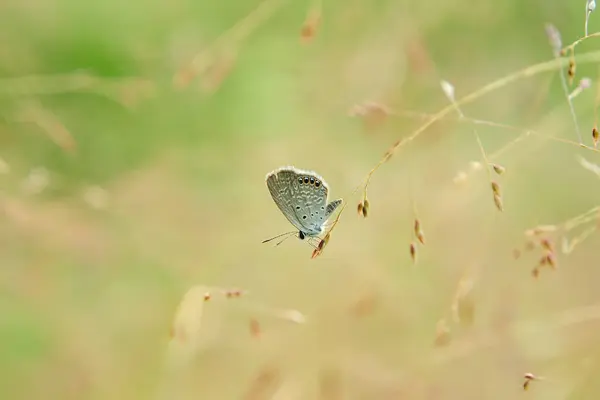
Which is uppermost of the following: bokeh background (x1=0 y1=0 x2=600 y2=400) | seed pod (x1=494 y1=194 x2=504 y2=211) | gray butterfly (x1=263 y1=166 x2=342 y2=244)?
bokeh background (x1=0 y1=0 x2=600 y2=400)

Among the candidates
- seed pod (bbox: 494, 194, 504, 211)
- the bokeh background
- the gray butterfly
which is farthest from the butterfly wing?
the bokeh background

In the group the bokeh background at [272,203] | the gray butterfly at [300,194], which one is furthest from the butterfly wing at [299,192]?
the bokeh background at [272,203]

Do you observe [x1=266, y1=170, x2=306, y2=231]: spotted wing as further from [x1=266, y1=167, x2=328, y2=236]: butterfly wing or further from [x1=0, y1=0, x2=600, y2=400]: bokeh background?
[x1=0, y1=0, x2=600, y2=400]: bokeh background

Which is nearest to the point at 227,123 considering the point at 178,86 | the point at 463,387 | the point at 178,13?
the point at 178,86

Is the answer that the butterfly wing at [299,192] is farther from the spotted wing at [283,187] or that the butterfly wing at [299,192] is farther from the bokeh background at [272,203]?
the bokeh background at [272,203]

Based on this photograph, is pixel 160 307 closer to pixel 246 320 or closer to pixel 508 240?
pixel 246 320

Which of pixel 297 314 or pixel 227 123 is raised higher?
pixel 227 123
